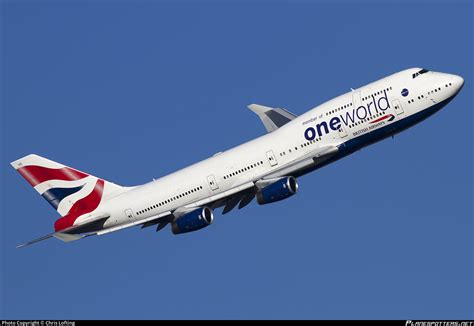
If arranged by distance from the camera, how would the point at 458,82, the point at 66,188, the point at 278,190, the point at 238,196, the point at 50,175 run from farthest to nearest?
the point at 50,175 < the point at 66,188 < the point at 238,196 < the point at 458,82 < the point at 278,190

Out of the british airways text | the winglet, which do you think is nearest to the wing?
the british airways text

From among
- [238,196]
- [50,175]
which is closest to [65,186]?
[50,175]

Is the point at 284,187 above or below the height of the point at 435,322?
above

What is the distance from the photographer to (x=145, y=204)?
89188 mm

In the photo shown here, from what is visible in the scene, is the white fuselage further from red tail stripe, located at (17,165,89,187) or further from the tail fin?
red tail stripe, located at (17,165,89,187)

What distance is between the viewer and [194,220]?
85.9 metres

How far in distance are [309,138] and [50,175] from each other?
83.3ft

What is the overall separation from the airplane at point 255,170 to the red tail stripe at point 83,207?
9 centimetres

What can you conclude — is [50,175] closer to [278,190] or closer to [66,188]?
[66,188]

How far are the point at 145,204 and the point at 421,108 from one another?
25618mm

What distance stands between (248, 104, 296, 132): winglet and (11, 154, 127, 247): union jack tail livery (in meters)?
14.7

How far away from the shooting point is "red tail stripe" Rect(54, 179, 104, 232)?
91.2m

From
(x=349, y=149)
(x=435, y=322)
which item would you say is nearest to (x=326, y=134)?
(x=349, y=149)

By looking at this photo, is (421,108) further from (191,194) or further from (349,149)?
(191,194)
